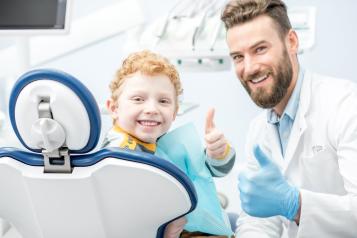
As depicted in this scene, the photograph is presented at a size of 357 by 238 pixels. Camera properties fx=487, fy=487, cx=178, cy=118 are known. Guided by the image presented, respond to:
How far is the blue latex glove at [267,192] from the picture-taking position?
1.28 meters

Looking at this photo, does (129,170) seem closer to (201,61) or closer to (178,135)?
(178,135)

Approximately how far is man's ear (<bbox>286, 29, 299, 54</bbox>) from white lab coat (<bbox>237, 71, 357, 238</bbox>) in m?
0.12

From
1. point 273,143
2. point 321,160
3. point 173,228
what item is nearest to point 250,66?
point 273,143

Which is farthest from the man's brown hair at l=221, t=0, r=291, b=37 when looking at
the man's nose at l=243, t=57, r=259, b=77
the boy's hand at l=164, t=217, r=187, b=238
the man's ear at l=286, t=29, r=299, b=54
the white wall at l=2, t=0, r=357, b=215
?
the boy's hand at l=164, t=217, r=187, b=238

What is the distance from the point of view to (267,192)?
1290mm

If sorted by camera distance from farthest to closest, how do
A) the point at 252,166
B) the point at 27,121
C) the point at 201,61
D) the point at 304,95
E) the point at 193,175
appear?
the point at 201,61 < the point at 252,166 < the point at 304,95 < the point at 193,175 < the point at 27,121

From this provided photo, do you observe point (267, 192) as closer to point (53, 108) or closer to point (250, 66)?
point (250, 66)

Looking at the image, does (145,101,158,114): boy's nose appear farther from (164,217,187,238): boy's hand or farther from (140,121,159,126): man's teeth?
(164,217,187,238): boy's hand

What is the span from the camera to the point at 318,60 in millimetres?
2420

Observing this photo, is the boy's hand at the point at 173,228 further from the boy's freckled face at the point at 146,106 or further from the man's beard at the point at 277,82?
the man's beard at the point at 277,82

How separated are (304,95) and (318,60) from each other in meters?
0.83

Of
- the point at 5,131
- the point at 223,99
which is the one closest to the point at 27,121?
the point at 5,131

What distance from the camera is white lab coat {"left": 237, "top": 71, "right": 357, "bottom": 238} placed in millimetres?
1375

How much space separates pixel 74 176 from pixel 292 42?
3.65 feet
